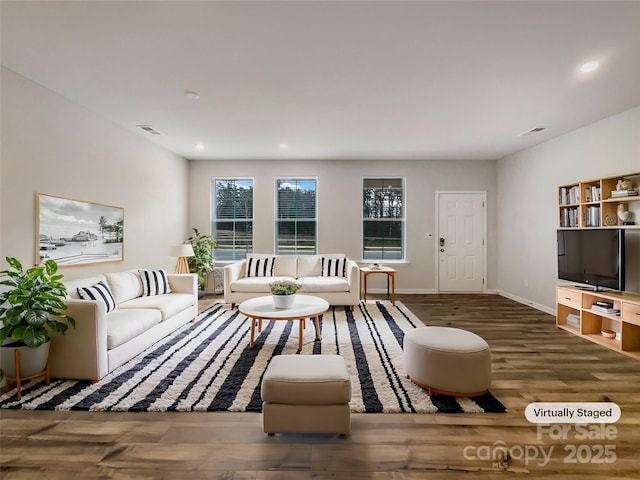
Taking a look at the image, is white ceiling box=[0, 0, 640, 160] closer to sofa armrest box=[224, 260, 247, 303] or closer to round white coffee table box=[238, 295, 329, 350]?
sofa armrest box=[224, 260, 247, 303]

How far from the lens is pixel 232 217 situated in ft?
20.6

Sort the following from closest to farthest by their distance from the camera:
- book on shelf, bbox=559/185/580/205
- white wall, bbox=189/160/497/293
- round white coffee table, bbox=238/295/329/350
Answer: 1. round white coffee table, bbox=238/295/329/350
2. book on shelf, bbox=559/185/580/205
3. white wall, bbox=189/160/497/293

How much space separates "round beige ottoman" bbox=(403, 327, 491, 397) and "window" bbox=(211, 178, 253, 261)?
4.56 metres

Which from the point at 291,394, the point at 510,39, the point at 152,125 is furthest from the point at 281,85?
the point at 291,394

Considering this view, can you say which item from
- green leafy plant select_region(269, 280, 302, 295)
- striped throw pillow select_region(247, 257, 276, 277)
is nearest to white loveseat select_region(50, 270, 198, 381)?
green leafy plant select_region(269, 280, 302, 295)

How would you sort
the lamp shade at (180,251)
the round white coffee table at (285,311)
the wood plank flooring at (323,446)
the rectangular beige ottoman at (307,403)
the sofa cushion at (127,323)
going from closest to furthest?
the wood plank flooring at (323,446)
the rectangular beige ottoman at (307,403)
the sofa cushion at (127,323)
the round white coffee table at (285,311)
the lamp shade at (180,251)

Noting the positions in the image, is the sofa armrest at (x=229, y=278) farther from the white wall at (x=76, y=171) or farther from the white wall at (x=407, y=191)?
the white wall at (x=407, y=191)

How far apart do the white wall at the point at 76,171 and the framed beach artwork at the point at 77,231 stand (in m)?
0.08

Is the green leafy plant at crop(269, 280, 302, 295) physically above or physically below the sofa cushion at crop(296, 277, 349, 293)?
above

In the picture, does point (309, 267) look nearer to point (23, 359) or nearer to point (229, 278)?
point (229, 278)

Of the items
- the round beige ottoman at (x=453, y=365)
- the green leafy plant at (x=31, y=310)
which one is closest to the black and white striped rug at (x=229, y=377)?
the round beige ottoman at (x=453, y=365)

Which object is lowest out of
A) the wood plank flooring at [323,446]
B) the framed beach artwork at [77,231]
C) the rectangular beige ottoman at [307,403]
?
the wood plank flooring at [323,446]

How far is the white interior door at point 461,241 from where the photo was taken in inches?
241

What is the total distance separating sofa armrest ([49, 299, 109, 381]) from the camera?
2484 mm
